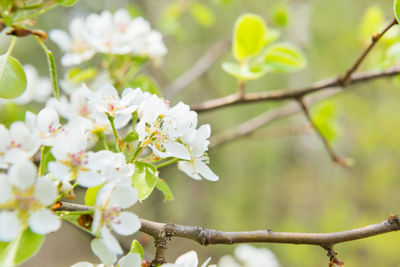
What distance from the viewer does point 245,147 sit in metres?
8.33

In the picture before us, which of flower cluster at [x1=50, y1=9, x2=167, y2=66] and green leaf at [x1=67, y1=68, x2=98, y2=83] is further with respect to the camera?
green leaf at [x1=67, y1=68, x2=98, y2=83]

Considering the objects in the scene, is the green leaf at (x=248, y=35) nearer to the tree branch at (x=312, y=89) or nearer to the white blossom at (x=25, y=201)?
the tree branch at (x=312, y=89)

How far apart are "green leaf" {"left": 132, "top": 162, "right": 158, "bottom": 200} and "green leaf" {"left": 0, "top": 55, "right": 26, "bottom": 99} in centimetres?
26

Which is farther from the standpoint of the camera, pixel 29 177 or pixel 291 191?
pixel 291 191

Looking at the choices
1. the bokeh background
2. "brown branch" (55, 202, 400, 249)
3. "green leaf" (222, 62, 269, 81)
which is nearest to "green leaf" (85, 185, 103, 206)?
"brown branch" (55, 202, 400, 249)

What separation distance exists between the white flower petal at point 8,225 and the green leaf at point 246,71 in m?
0.70

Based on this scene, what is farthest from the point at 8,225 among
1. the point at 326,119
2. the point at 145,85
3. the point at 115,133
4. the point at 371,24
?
the point at 371,24

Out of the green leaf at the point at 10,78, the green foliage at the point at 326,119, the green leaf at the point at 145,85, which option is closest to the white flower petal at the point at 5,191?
the green leaf at the point at 10,78

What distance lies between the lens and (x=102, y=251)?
1.95 ft

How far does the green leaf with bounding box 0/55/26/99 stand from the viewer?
69 cm

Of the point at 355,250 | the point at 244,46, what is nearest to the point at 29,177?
the point at 244,46

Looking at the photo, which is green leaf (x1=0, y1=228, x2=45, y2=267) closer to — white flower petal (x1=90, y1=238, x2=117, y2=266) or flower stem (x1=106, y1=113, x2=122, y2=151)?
white flower petal (x1=90, y1=238, x2=117, y2=266)

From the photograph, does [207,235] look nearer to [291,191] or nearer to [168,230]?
[168,230]

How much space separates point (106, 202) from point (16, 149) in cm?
15
